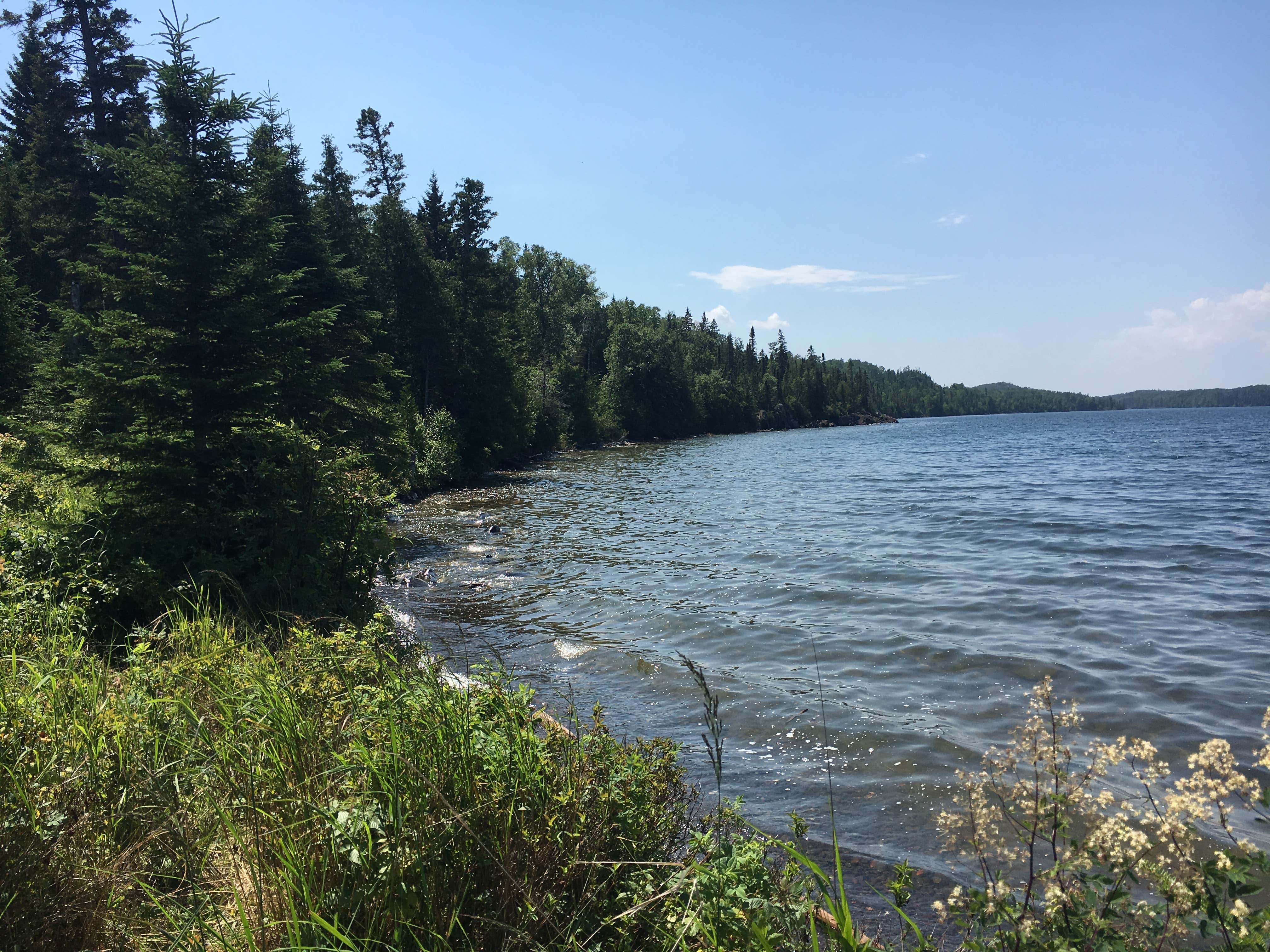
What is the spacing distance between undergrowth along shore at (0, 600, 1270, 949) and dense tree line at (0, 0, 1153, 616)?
2.91 metres

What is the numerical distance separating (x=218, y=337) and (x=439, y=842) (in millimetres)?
8637

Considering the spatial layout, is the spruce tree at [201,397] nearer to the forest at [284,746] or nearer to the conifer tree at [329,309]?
the forest at [284,746]

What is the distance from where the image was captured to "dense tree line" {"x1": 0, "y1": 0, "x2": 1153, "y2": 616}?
8.38 meters

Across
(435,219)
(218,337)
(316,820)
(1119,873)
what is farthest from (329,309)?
(435,219)

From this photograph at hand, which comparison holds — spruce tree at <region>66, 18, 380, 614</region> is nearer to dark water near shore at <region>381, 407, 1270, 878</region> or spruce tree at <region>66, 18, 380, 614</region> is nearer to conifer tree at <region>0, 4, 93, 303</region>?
dark water near shore at <region>381, 407, 1270, 878</region>

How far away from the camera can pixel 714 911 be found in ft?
8.07

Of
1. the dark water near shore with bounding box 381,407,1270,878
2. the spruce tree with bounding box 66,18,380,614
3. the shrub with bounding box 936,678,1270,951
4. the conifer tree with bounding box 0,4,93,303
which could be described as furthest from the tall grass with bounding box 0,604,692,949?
the conifer tree with bounding box 0,4,93,303

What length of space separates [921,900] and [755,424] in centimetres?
11824

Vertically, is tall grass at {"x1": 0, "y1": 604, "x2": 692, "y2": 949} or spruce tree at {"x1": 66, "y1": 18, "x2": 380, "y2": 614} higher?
spruce tree at {"x1": 66, "y1": 18, "x2": 380, "y2": 614}

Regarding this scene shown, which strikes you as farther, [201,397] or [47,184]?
[47,184]

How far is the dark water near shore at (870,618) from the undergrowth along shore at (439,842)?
992 millimetres

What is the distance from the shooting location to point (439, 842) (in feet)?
8.69

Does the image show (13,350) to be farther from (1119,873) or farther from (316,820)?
(1119,873)

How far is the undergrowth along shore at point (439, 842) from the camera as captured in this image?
2.25m
